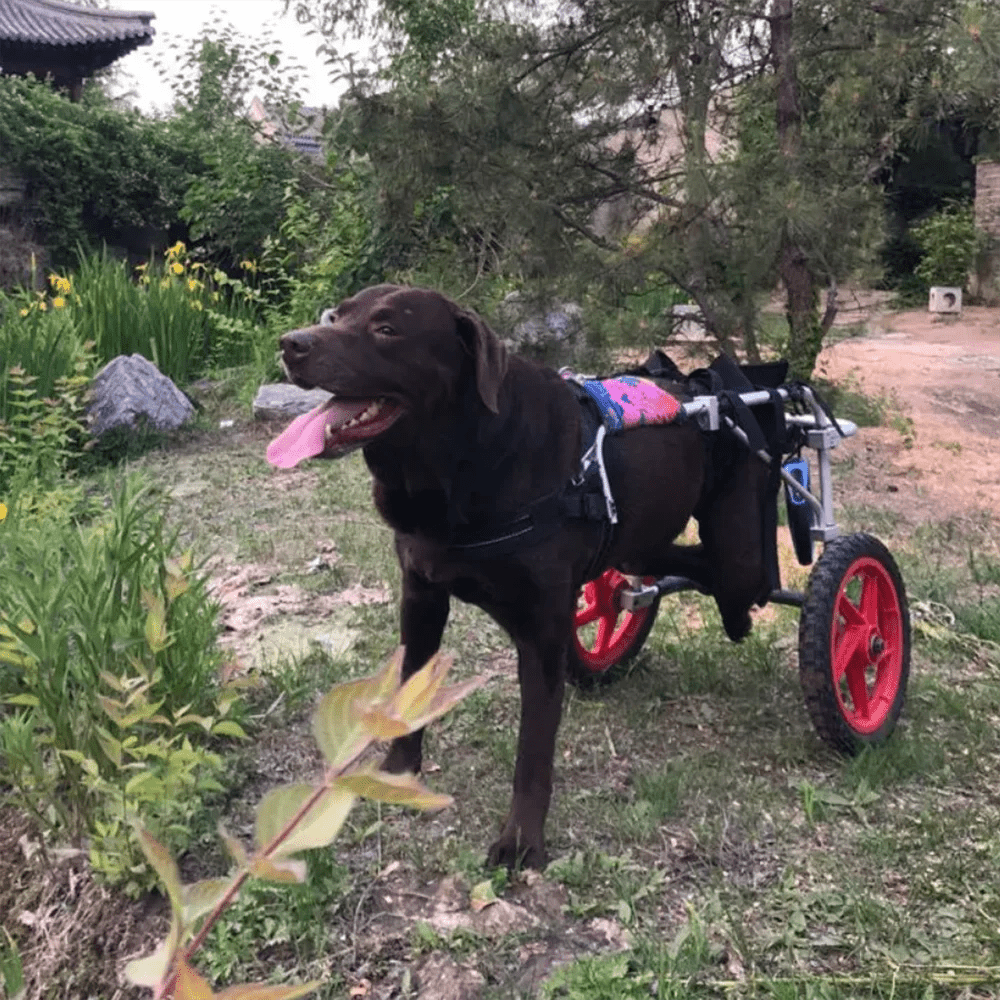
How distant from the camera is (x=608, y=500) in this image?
8.16 feet

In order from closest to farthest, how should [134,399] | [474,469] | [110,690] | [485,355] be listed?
[485,355], [474,469], [110,690], [134,399]

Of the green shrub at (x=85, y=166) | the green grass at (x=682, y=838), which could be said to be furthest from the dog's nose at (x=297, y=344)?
the green shrub at (x=85, y=166)

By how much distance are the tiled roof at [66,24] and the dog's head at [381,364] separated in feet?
59.9

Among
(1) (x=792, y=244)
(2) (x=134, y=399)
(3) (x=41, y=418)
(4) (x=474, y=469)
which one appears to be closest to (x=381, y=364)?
(4) (x=474, y=469)

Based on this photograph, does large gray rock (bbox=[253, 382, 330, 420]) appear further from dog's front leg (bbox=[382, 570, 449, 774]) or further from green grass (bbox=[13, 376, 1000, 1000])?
dog's front leg (bbox=[382, 570, 449, 774])

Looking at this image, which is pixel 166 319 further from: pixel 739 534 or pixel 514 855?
pixel 514 855

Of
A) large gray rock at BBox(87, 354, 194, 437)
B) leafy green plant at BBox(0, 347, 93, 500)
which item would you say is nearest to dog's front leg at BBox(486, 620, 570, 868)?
leafy green plant at BBox(0, 347, 93, 500)

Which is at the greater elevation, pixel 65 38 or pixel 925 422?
pixel 65 38

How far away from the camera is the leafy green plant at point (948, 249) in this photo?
17234 mm

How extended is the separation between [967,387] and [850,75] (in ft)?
14.3

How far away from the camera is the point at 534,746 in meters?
2.39

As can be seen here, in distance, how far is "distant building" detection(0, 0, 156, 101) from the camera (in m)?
18.2

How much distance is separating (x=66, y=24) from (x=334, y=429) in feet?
64.7

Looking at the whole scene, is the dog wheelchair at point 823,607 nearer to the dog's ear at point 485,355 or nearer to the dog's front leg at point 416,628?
the dog's front leg at point 416,628
